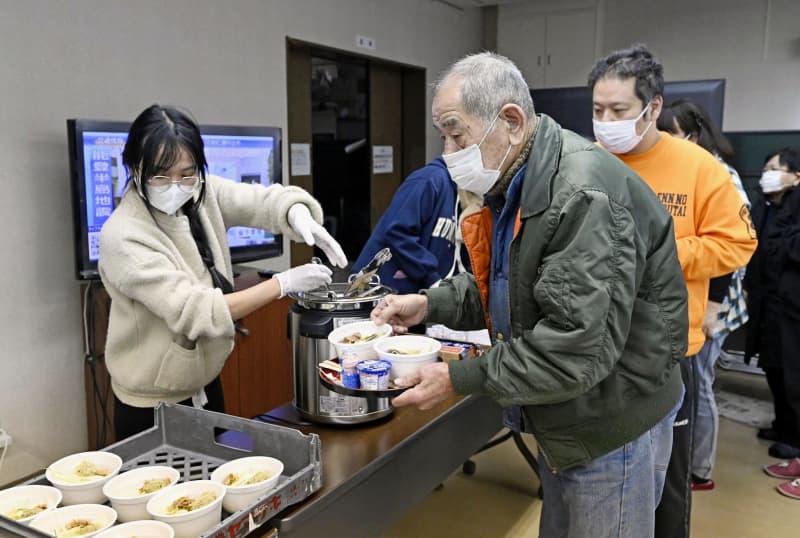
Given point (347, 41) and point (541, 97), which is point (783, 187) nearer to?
point (541, 97)

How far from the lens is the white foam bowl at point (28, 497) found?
1.03m

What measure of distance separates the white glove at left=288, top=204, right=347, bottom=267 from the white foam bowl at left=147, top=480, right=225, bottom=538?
2.53ft

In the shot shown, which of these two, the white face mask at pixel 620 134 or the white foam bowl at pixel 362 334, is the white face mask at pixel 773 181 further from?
the white foam bowl at pixel 362 334

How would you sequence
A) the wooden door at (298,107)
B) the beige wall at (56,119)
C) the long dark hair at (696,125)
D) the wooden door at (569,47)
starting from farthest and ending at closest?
the wooden door at (569,47)
the wooden door at (298,107)
the long dark hair at (696,125)
the beige wall at (56,119)

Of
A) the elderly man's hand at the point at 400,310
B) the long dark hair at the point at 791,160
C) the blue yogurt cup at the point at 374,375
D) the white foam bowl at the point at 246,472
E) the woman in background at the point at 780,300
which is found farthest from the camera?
the long dark hair at the point at 791,160

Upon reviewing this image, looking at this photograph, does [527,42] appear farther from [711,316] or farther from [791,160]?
[711,316]

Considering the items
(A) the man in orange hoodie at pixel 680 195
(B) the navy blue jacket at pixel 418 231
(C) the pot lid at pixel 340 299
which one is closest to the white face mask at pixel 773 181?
(A) the man in orange hoodie at pixel 680 195

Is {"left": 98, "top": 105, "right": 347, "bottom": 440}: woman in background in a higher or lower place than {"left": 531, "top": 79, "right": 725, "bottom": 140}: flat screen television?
lower

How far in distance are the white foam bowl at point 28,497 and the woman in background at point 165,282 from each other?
436mm

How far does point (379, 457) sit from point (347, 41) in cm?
326

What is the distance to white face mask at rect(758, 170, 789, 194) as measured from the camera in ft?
10.1

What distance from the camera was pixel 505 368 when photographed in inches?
41.9

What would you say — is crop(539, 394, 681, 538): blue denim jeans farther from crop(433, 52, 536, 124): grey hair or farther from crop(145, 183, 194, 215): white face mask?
crop(145, 183, 194, 215): white face mask

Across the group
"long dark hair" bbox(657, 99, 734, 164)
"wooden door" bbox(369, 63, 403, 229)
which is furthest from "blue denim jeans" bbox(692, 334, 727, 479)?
"wooden door" bbox(369, 63, 403, 229)
